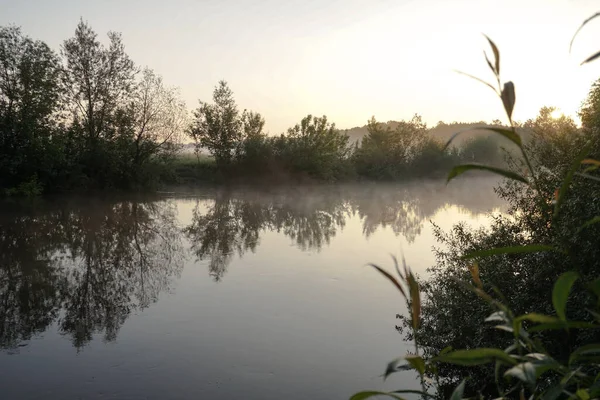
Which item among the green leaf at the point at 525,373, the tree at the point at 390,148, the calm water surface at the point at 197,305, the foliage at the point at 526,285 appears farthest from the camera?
the tree at the point at 390,148

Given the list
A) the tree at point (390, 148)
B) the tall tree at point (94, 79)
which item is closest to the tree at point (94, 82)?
the tall tree at point (94, 79)

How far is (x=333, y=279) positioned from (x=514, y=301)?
7.54 meters

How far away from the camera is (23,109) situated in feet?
105

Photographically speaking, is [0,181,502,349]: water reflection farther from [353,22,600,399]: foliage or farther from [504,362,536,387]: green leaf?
[504,362,536,387]: green leaf

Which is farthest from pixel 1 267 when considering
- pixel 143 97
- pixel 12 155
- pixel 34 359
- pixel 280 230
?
pixel 143 97

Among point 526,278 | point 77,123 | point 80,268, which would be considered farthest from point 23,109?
point 526,278

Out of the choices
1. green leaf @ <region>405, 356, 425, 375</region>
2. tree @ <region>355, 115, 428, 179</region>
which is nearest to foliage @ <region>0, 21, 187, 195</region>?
tree @ <region>355, 115, 428, 179</region>

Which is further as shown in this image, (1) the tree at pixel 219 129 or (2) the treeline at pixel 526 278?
(1) the tree at pixel 219 129

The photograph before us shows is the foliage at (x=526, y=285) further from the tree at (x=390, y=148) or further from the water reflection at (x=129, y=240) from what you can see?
the tree at (x=390, y=148)

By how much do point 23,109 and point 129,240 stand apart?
56.4ft

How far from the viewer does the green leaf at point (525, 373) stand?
0.91 meters

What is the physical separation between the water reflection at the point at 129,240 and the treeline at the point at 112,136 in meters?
3.74

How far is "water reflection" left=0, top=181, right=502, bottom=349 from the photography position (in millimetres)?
11539

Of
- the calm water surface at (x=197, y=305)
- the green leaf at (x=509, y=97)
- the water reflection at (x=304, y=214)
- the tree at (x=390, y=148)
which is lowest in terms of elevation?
the calm water surface at (x=197, y=305)
